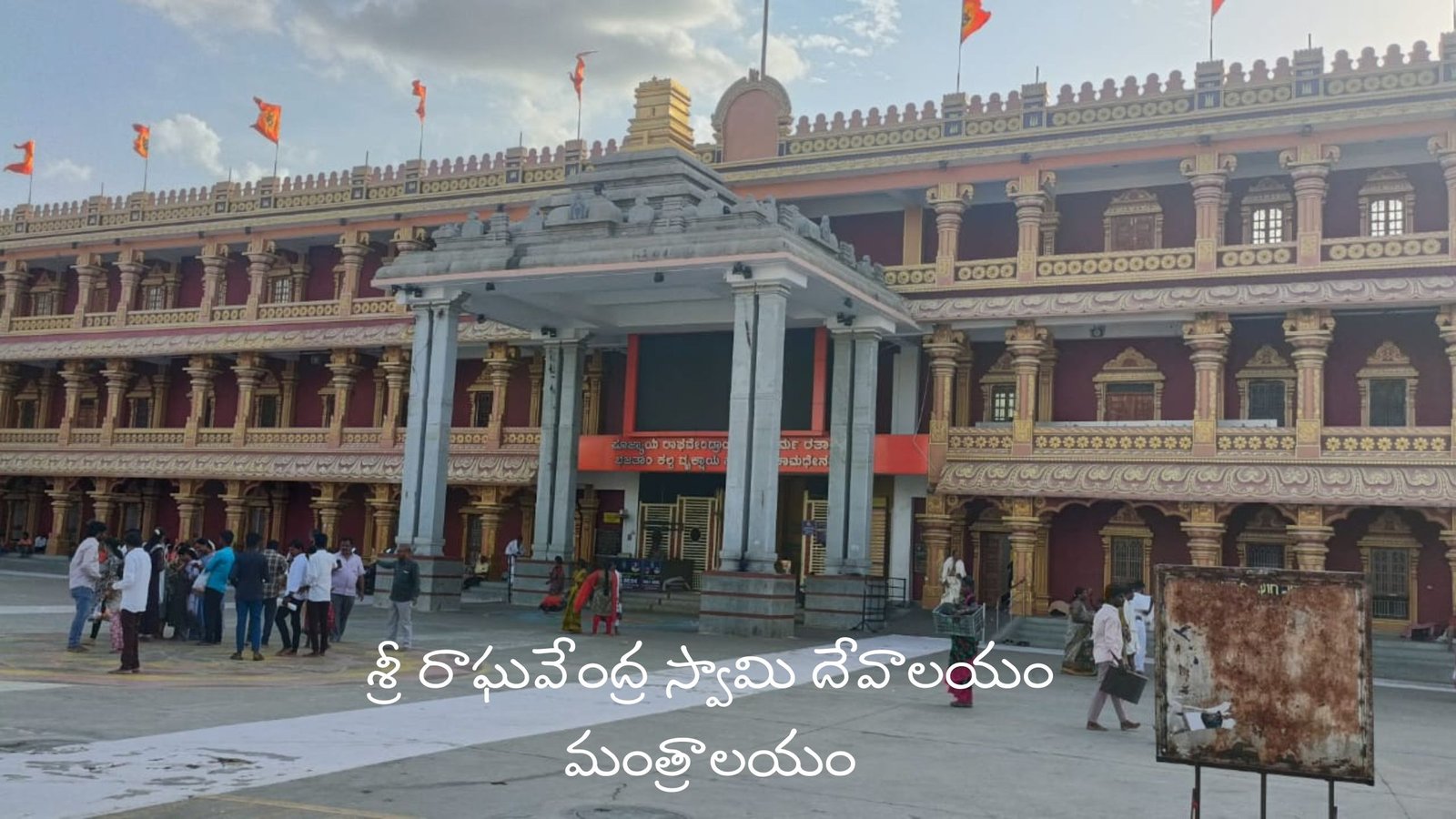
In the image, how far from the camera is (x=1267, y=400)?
93.4ft

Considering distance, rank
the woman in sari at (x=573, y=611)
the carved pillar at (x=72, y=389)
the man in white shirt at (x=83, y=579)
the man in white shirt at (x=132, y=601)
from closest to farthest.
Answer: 1. the man in white shirt at (x=132, y=601)
2. the man in white shirt at (x=83, y=579)
3. the woman in sari at (x=573, y=611)
4. the carved pillar at (x=72, y=389)

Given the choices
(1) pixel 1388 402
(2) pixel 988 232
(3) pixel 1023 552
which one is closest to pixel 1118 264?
(2) pixel 988 232

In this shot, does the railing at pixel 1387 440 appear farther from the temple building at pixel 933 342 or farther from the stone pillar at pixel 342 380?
the stone pillar at pixel 342 380

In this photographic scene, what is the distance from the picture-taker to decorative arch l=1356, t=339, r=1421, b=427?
26938 millimetres

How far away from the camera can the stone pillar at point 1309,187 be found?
26188 millimetres

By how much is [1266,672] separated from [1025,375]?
22.5 meters

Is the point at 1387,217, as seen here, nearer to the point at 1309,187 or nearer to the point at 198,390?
the point at 1309,187

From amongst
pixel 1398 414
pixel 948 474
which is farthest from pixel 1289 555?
pixel 948 474

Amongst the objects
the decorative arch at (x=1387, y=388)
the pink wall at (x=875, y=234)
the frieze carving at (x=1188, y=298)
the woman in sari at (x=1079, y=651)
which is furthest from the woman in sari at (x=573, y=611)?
the decorative arch at (x=1387, y=388)

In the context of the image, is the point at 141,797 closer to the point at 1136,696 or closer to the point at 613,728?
the point at 613,728

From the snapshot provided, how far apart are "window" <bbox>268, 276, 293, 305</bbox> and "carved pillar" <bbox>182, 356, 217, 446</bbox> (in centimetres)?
282

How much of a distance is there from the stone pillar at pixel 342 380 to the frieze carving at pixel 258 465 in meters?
1.04

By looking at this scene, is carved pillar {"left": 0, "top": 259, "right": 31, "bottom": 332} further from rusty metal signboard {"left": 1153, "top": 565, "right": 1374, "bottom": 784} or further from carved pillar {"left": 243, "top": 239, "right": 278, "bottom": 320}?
rusty metal signboard {"left": 1153, "top": 565, "right": 1374, "bottom": 784}

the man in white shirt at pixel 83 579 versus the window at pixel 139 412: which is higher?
the window at pixel 139 412
